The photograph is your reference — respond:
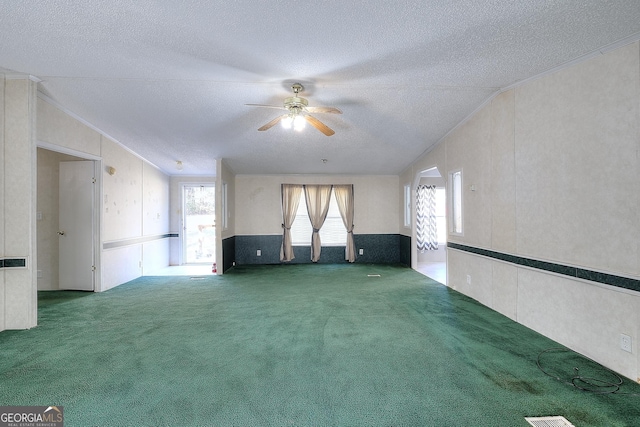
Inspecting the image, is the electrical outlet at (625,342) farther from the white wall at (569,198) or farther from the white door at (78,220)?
the white door at (78,220)

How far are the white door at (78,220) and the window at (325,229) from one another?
4.18 m

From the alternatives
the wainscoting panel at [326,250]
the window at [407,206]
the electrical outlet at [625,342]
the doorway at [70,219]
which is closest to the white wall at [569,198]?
the electrical outlet at [625,342]

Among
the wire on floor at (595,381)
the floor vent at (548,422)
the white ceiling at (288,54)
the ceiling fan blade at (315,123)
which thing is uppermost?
the white ceiling at (288,54)

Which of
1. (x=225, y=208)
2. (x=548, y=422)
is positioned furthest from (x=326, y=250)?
(x=548, y=422)

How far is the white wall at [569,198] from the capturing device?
2.45 meters

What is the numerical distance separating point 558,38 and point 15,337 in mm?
5775

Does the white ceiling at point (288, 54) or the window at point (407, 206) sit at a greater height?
the white ceiling at point (288, 54)

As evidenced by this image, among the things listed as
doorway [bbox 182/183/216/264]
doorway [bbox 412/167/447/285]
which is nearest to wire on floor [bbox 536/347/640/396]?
doorway [bbox 412/167/447/285]

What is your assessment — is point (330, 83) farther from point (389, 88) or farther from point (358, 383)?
point (358, 383)

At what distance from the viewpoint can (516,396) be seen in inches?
84.1

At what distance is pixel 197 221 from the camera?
8.05m

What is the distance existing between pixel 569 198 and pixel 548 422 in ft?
6.46

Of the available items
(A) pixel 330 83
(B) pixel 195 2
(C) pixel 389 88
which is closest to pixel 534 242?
(C) pixel 389 88

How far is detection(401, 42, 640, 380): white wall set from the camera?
96.4 inches
